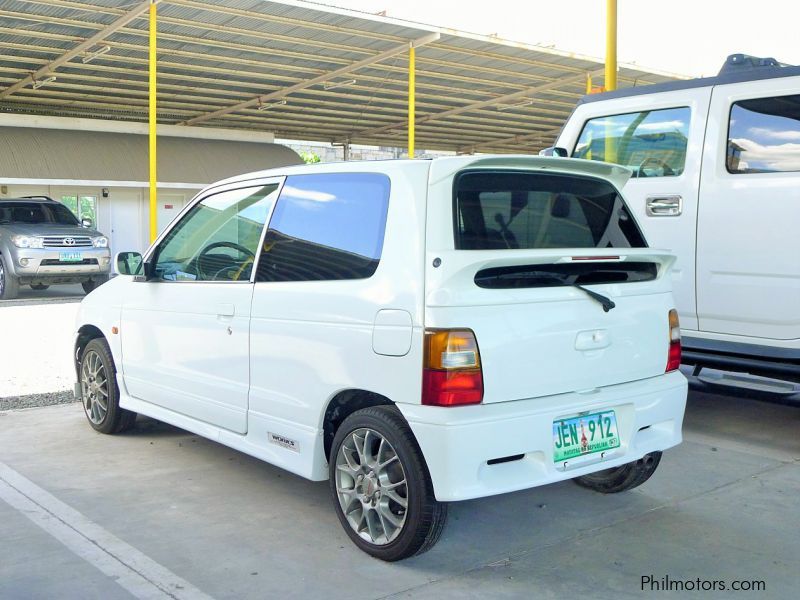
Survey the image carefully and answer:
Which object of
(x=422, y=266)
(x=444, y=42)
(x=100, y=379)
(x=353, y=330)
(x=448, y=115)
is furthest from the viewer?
(x=448, y=115)

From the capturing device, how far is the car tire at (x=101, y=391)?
6117 millimetres

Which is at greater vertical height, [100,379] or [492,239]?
[492,239]

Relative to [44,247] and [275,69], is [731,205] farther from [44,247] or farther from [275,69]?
[275,69]

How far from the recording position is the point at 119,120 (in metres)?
27.7

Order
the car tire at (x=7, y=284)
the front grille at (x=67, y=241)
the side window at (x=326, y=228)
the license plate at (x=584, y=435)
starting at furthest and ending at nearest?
1. the front grille at (x=67, y=241)
2. the car tire at (x=7, y=284)
3. the side window at (x=326, y=228)
4. the license plate at (x=584, y=435)

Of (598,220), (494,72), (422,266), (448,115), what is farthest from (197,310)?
(448,115)

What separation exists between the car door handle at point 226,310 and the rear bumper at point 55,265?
12.3 m

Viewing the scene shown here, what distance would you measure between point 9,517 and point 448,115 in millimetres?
23924

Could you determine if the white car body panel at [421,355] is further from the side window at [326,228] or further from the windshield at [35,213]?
the windshield at [35,213]

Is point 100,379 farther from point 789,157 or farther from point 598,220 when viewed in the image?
point 789,157

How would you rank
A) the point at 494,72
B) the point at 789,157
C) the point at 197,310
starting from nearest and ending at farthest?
1. the point at 197,310
2. the point at 789,157
3. the point at 494,72

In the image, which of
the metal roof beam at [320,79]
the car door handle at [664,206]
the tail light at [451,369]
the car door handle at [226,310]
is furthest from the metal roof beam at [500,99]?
the tail light at [451,369]

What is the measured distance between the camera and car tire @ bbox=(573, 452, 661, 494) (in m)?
4.82

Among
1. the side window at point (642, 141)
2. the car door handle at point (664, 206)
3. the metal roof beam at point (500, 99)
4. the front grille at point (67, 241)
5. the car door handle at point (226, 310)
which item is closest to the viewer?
the car door handle at point (226, 310)
